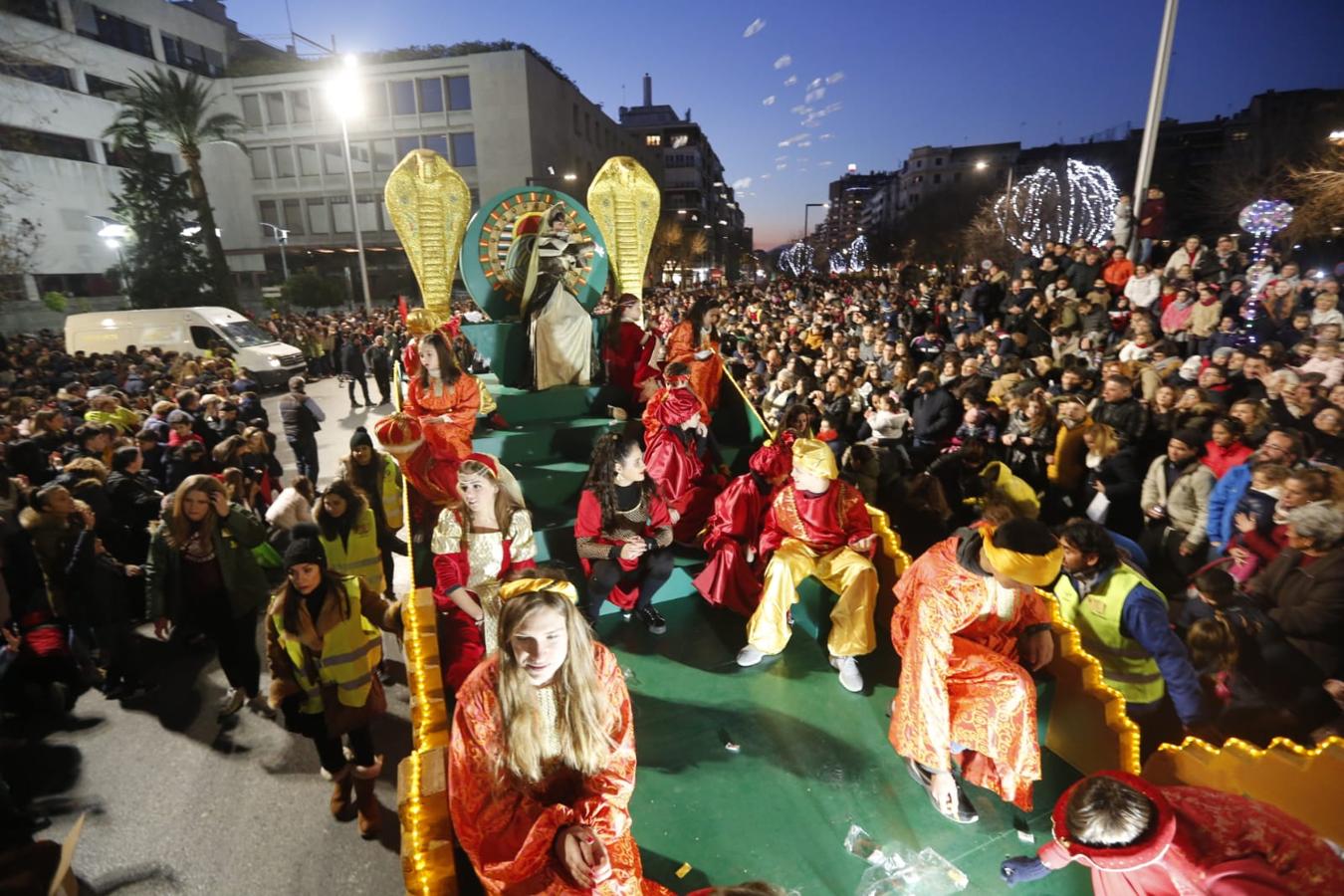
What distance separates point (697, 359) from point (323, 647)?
4590 mm

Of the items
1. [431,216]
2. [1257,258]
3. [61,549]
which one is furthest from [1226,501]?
[1257,258]

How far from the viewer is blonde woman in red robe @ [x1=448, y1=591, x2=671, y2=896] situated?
7.66 ft

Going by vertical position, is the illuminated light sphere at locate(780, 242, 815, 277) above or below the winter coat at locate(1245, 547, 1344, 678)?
above

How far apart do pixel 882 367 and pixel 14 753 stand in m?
9.41

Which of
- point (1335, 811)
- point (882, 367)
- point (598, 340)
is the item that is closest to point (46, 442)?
point (598, 340)

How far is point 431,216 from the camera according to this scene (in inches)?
267

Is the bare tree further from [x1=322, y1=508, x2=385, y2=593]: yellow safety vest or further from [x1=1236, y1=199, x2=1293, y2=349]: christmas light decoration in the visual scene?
[x1=322, y1=508, x2=385, y2=593]: yellow safety vest

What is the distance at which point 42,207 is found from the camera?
85.6ft

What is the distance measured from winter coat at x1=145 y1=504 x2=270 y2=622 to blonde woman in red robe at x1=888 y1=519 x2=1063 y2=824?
426 cm

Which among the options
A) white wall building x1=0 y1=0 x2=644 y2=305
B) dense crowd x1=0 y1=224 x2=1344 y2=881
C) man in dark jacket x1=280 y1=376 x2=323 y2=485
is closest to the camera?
dense crowd x1=0 y1=224 x2=1344 y2=881

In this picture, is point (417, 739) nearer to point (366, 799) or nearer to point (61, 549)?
point (366, 799)

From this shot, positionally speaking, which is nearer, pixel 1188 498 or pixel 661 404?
pixel 1188 498

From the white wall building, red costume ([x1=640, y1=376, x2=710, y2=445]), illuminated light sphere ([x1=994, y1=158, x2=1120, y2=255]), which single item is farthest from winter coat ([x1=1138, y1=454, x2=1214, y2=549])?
the white wall building

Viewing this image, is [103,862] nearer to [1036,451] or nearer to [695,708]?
[695,708]
